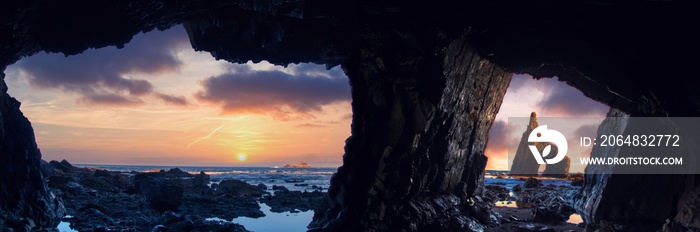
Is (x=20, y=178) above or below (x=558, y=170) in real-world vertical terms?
below

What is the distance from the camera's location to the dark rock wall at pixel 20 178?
11.1 meters

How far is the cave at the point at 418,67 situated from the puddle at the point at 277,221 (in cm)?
150

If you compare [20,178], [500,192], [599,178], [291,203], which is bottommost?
[291,203]

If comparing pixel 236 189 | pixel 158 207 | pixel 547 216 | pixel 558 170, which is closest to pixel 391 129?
pixel 547 216

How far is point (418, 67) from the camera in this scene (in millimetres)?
11914

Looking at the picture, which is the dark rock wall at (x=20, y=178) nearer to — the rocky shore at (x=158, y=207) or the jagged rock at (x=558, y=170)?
the rocky shore at (x=158, y=207)

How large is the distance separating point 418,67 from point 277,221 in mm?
8011

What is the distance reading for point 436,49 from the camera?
11750 mm

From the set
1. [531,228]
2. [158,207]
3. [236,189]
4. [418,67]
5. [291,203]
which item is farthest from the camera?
[236,189]

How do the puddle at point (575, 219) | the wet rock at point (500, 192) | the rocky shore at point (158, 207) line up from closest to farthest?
the rocky shore at point (158, 207) → the puddle at point (575, 219) → the wet rock at point (500, 192)

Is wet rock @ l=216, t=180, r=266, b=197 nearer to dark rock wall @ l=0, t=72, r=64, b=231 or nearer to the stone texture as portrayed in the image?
dark rock wall @ l=0, t=72, r=64, b=231

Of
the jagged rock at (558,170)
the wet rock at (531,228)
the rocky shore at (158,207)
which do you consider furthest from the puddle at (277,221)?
the jagged rock at (558,170)

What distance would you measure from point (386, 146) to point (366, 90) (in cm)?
191

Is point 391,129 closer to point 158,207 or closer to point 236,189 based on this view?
point 158,207
